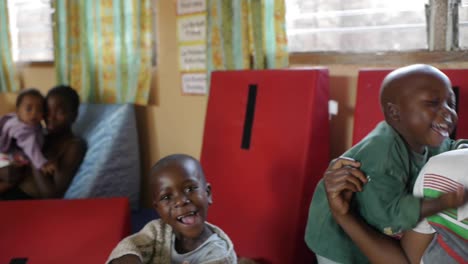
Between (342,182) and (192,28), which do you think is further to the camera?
(192,28)

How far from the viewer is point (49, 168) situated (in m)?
3.07

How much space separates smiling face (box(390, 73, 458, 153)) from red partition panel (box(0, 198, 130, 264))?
3.98ft

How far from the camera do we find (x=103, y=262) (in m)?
2.03

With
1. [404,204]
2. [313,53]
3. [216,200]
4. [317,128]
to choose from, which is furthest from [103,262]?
[313,53]

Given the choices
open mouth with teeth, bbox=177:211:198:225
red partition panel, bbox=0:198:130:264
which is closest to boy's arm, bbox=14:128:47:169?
red partition panel, bbox=0:198:130:264

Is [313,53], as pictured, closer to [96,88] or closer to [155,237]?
[155,237]

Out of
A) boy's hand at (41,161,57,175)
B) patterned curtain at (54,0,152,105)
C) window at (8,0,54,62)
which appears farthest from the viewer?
window at (8,0,54,62)

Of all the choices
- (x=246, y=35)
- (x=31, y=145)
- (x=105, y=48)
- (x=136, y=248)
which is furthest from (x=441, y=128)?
(x=105, y=48)

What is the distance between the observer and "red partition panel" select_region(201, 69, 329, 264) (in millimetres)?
2283

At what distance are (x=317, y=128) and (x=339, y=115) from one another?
0.34 metres

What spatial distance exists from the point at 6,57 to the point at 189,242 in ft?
10.3

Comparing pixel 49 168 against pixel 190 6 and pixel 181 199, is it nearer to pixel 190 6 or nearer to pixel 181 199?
pixel 190 6

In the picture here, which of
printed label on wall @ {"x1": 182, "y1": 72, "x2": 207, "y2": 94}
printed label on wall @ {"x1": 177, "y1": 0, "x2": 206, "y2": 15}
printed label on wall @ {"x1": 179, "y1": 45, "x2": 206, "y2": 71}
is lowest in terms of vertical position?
printed label on wall @ {"x1": 182, "y1": 72, "x2": 207, "y2": 94}

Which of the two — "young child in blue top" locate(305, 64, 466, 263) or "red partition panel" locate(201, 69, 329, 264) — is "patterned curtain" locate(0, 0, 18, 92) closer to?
"red partition panel" locate(201, 69, 329, 264)
